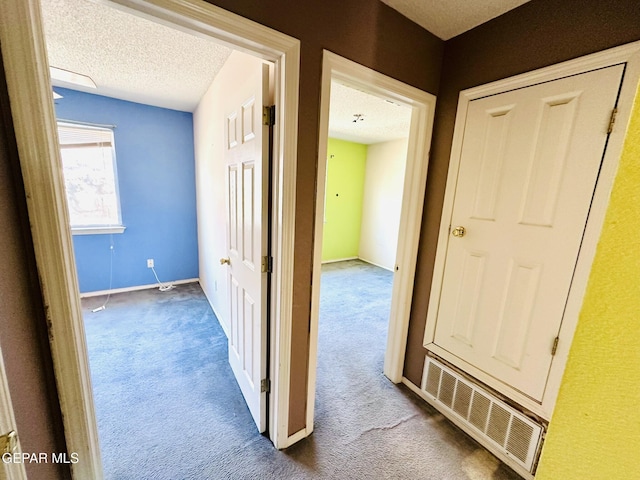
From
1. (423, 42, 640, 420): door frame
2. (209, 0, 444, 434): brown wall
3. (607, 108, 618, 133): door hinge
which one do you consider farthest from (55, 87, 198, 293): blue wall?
(607, 108, 618, 133): door hinge

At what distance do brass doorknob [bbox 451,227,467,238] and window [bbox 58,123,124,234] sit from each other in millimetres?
3729

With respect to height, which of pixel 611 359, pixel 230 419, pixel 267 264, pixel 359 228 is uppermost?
pixel 611 359

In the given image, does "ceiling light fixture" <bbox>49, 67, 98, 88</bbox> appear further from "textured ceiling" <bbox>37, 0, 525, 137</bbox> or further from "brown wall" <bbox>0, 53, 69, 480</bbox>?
"brown wall" <bbox>0, 53, 69, 480</bbox>

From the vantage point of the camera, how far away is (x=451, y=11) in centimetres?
128

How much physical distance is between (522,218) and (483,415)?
1.16 metres

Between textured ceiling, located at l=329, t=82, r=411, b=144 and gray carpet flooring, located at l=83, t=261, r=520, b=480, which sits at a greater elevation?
textured ceiling, located at l=329, t=82, r=411, b=144

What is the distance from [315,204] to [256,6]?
31.9 inches

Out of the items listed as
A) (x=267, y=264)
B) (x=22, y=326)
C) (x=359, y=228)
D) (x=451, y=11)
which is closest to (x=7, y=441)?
(x=22, y=326)

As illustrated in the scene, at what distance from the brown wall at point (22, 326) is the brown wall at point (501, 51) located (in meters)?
1.87

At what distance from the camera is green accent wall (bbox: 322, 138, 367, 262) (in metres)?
4.83

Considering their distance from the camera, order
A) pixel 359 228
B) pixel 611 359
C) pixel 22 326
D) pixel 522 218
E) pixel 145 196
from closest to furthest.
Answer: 1. pixel 611 359
2. pixel 22 326
3. pixel 522 218
4. pixel 145 196
5. pixel 359 228

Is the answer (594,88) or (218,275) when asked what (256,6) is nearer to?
(594,88)

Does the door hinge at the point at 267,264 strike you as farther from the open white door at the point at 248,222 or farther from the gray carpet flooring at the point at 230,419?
the gray carpet flooring at the point at 230,419

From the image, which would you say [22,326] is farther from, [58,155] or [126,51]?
[126,51]
